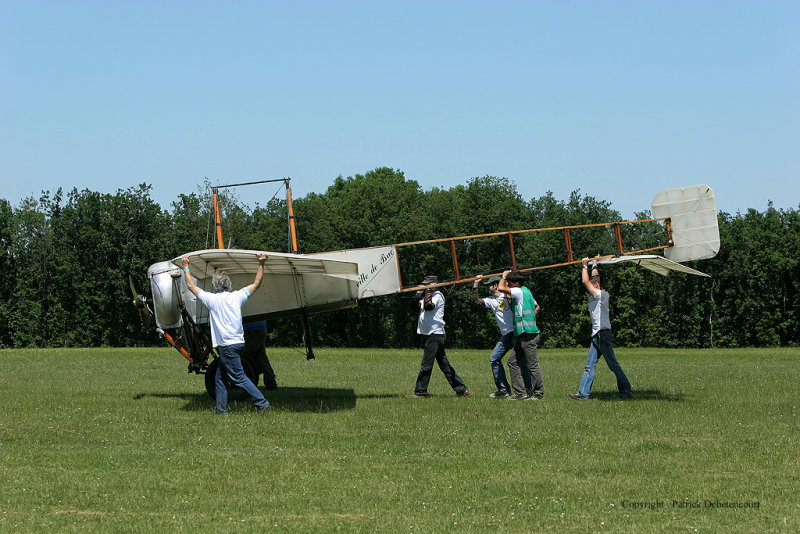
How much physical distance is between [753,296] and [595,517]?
5278cm

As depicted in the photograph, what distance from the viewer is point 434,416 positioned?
11148 mm

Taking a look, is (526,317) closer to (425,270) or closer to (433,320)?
(433,320)

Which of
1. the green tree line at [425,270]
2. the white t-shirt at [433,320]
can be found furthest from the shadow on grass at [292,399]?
the green tree line at [425,270]

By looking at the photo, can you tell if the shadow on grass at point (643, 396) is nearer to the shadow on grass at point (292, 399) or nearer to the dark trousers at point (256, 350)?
the shadow on grass at point (292, 399)

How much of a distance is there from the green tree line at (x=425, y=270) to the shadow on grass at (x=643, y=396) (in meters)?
39.1

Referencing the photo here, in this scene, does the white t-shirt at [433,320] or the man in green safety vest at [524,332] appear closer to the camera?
the man in green safety vest at [524,332]

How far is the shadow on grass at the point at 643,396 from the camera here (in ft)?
43.2

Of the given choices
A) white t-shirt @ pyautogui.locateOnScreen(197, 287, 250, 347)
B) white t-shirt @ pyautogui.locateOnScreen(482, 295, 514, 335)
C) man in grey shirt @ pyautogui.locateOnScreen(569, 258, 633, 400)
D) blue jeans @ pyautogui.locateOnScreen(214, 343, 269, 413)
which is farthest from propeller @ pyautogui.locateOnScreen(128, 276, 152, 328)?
man in grey shirt @ pyautogui.locateOnScreen(569, 258, 633, 400)

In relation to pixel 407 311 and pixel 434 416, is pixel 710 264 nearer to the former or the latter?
pixel 407 311

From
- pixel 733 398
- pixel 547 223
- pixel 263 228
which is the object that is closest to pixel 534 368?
pixel 733 398

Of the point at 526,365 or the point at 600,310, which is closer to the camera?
the point at 600,310

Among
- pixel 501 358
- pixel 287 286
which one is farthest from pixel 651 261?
pixel 287 286

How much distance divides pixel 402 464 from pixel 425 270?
160ft

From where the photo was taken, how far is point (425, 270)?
56781 mm
